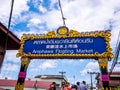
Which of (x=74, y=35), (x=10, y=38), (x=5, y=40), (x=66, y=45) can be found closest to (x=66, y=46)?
(x=66, y=45)

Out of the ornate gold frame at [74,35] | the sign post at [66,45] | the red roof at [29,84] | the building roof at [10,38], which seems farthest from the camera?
the red roof at [29,84]

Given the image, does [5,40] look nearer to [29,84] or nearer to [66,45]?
[66,45]

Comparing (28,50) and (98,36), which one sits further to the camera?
(28,50)

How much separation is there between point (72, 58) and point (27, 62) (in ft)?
8.47

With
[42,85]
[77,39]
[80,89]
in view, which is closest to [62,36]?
[77,39]

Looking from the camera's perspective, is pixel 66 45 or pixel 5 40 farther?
pixel 66 45

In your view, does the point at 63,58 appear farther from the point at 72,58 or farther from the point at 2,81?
the point at 2,81

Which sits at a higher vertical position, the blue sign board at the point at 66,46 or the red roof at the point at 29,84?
the blue sign board at the point at 66,46

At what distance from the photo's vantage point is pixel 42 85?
44562mm

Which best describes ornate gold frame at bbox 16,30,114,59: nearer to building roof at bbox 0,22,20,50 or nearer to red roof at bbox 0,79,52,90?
building roof at bbox 0,22,20,50

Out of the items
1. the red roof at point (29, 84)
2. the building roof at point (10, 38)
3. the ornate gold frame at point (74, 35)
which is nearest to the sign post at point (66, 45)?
the ornate gold frame at point (74, 35)

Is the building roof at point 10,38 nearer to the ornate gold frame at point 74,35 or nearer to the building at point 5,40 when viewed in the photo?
the building at point 5,40

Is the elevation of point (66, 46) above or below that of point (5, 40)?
above

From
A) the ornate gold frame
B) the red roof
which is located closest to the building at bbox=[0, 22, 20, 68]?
the ornate gold frame
